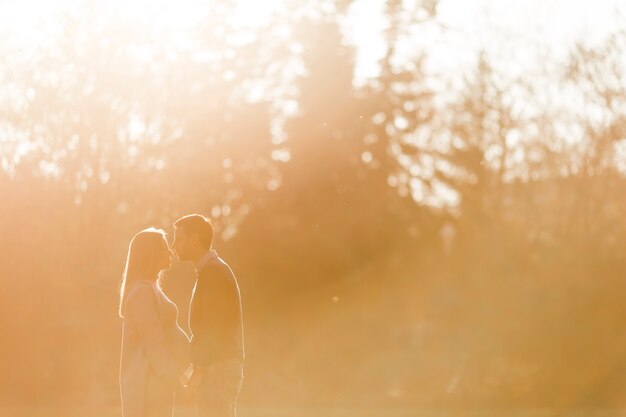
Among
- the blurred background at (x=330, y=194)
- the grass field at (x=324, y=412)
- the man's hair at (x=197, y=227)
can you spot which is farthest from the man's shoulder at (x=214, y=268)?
the blurred background at (x=330, y=194)

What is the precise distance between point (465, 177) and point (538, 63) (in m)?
2.97

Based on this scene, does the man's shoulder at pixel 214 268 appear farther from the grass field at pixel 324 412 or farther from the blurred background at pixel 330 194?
the blurred background at pixel 330 194

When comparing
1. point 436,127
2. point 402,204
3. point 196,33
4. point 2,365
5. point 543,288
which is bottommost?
point 2,365

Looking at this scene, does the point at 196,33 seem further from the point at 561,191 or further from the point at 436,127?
the point at 561,191

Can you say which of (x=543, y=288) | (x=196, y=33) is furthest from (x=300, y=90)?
(x=543, y=288)

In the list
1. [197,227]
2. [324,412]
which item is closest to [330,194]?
[324,412]

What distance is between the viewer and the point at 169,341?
8.12m

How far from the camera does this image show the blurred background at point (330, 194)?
80.8 ft

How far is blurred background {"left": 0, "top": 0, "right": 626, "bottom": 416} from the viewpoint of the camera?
24625 mm

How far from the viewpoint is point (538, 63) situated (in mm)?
27094

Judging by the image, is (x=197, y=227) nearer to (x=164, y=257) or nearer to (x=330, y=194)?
(x=164, y=257)

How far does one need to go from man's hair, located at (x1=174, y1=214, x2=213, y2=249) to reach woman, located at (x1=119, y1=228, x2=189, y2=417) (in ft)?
0.71

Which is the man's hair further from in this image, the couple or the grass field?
the grass field

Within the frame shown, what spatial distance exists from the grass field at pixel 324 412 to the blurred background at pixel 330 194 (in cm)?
91
